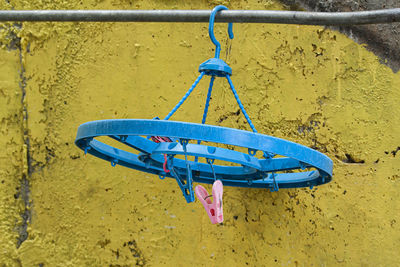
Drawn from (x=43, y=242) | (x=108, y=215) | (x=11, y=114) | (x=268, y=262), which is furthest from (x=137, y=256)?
(x=11, y=114)

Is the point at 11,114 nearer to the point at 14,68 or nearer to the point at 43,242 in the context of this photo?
the point at 14,68

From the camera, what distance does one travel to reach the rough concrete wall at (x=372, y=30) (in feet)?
8.09

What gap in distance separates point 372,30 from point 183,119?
100cm

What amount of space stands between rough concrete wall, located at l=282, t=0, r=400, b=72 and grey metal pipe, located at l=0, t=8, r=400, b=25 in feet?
2.48

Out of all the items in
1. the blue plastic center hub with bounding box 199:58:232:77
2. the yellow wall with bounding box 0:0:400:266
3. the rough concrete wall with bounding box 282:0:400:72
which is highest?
the rough concrete wall with bounding box 282:0:400:72

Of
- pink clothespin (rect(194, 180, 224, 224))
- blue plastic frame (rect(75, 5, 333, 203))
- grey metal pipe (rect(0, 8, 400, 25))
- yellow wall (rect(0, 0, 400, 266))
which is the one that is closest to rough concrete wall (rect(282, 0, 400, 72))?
yellow wall (rect(0, 0, 400, 266))

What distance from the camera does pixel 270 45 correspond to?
7.96 feet

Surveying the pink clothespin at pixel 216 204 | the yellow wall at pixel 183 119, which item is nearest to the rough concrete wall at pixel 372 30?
the yellow wall at pixel 183 119

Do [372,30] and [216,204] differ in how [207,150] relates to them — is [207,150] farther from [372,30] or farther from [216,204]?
[372,30]

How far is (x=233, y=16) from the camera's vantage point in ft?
5.70

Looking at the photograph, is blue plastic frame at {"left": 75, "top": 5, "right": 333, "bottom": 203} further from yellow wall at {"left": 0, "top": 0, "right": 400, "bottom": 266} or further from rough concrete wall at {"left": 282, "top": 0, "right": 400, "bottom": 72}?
rough concrete wall at {"left": 282, "top": 0, "right": 400, "bottom": 72}

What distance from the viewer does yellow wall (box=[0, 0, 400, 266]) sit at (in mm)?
2293

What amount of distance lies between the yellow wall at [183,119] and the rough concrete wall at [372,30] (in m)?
0.05

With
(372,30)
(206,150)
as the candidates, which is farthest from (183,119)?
(372,30)
